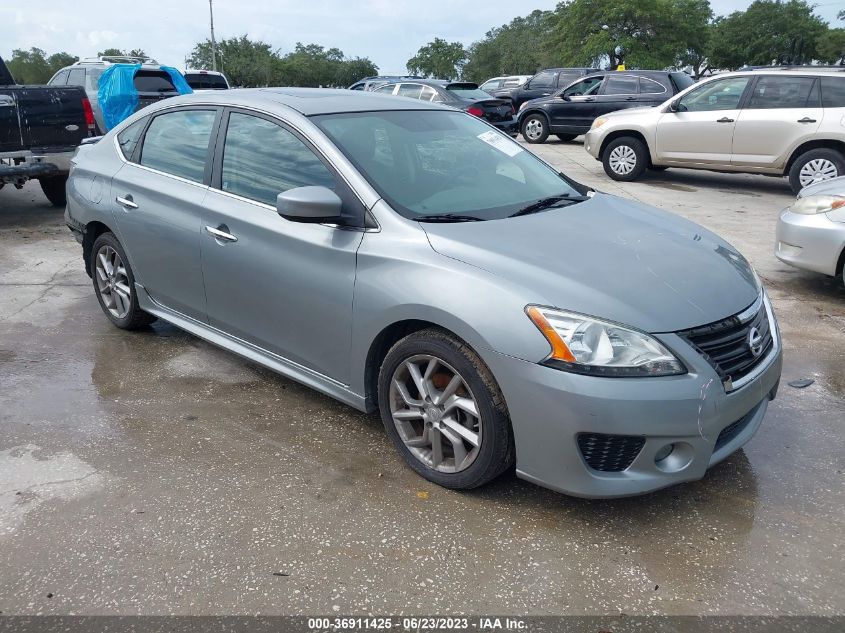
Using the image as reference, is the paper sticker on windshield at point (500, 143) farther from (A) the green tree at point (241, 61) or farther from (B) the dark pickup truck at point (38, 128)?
(A) the green tree at point (241, 61)

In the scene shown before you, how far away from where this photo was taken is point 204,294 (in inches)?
161

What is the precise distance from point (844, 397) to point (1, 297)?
20.0 ft

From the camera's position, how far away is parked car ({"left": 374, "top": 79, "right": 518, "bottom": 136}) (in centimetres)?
1498

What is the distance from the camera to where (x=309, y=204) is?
3.20 m

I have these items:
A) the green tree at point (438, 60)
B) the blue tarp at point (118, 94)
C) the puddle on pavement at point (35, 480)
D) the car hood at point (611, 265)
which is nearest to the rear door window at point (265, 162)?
the car hood at point (611, 265)

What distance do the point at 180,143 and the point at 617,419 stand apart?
121 inches

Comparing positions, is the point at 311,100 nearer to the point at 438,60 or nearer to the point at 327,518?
the point at 327,518

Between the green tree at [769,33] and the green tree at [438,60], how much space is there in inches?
1174

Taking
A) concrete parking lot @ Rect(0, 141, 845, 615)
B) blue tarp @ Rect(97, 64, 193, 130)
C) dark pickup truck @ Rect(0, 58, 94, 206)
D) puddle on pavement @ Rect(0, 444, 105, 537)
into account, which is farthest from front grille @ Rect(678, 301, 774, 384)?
blue tarp @ Rect(97, 64, 193, 130)

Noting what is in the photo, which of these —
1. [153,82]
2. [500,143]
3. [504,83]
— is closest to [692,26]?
[504,83]

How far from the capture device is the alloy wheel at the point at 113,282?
4867 millimetres

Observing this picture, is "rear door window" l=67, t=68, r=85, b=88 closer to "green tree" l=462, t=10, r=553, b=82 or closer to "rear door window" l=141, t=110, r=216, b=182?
"rear door window" l=141, t=110, r=216, b=182

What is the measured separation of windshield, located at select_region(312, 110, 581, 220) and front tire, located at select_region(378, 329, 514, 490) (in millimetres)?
656

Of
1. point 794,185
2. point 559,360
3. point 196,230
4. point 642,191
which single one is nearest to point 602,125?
point 642,191
